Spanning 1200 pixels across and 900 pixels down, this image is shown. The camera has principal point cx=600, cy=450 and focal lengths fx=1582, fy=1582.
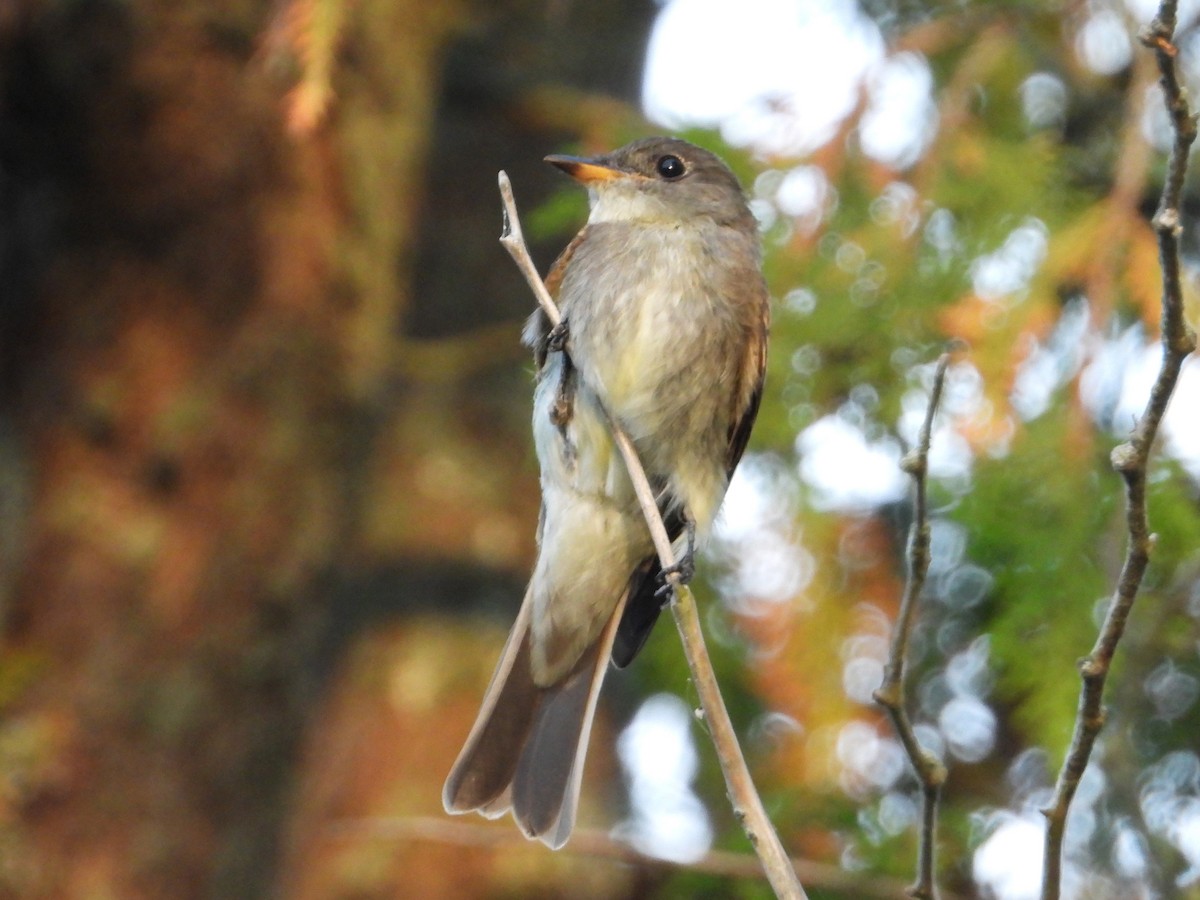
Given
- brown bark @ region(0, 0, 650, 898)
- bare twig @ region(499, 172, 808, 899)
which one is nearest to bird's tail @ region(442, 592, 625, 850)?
bare twig @ region(499, 172, 808, 899)

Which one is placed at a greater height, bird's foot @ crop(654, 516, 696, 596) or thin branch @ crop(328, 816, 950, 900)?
bird's foot @ crop(654, 516, 696, 596)

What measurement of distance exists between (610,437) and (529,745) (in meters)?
0.69

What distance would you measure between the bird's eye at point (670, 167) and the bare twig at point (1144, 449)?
221 cm

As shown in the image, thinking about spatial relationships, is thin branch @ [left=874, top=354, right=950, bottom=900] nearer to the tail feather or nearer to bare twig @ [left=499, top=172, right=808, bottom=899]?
bare twig @ [left=499, top=172, right=808, bottom=899]

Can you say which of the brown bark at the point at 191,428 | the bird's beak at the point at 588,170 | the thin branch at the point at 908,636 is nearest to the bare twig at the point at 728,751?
the thin branch at the point at 908,636

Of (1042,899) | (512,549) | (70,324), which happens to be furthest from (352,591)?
(1042,899)

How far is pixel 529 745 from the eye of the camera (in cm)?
338

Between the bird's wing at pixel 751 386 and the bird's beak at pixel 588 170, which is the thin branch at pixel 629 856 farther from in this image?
the bird's beak at pixel 588 170

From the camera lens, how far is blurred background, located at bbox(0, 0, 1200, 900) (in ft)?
12.1

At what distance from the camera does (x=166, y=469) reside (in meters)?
4.45

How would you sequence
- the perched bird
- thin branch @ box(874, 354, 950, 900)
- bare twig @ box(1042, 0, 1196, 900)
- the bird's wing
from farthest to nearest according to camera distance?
the bird's wing
the perched bird
thin branch @ box(874, 354, 950, 900)
bare twig @ box(1042, 0, 1196, 900)

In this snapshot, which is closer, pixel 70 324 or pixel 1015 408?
pixel 1015 408

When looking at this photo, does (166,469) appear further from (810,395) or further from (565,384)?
(810,395)

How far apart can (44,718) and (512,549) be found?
148 cm
